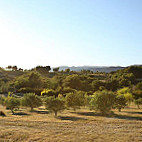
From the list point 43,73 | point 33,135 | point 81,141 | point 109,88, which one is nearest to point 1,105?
point 33,135

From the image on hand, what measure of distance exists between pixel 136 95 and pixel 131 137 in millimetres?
41909

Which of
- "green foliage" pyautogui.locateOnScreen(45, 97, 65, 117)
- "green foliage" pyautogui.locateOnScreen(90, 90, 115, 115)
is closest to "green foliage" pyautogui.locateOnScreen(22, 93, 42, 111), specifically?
"green foliage" pyautogui.locateOnScreen(45, 97, 65, 117)

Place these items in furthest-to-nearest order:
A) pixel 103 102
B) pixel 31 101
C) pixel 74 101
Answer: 1. pixel 31 101
2. pixel 74 101
3. pixel 103 102

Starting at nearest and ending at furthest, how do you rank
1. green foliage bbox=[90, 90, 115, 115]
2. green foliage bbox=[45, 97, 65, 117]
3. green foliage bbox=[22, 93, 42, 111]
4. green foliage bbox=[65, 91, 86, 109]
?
green foliage bbox=[45, 97, 65, 117], green foliage bbox=[90, 90, 115, 115], green foliage bbox=[65, 91, 86, 109], green foliage bbox=[22, 93, 42, 111]

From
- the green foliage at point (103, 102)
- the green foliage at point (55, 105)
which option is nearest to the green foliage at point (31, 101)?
the green foliage at point (55, 105)

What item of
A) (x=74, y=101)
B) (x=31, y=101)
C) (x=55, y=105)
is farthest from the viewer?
(x=31, y=101)

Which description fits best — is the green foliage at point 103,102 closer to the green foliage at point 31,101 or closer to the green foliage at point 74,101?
the green foliage at point 74,101

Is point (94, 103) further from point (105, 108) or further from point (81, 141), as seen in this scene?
point (81, 141)

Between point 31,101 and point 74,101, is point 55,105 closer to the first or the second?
point 74,101

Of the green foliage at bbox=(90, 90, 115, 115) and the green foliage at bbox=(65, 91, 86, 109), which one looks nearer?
the green foliage at bbox=(90, 90, 115, 115)

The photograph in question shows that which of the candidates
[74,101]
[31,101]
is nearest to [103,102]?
[74,101]

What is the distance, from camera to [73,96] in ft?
Result: 135

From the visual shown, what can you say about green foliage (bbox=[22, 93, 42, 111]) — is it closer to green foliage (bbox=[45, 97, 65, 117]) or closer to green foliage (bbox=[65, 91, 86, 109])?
green foliage (bbox=[65, 91, 86, 109])

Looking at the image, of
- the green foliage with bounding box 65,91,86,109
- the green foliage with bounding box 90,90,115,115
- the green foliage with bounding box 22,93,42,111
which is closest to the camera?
the green foliage with bounding box 90,90,115,115
